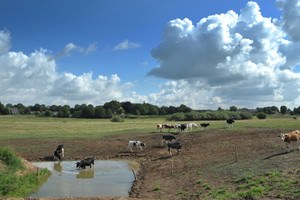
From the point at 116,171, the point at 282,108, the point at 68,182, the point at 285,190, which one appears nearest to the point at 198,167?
the point at 116,171

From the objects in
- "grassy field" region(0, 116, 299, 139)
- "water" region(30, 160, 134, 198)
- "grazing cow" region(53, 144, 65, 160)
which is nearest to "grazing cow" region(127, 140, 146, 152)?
"water" region(30, 160, 134, 198)

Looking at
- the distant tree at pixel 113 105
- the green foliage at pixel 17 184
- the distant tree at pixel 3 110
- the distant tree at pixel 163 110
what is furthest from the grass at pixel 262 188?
the distant tree at pixel 3 110

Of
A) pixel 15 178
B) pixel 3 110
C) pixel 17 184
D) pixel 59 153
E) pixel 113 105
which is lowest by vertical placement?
pixel 17 184

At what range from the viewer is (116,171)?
1283 inches

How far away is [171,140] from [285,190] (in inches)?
1124

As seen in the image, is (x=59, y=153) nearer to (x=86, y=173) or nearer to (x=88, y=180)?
(x=86, y=173)

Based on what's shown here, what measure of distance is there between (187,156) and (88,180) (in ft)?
35.2

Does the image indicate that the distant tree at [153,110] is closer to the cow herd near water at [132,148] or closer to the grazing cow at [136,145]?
the cow herd near water at [132,148]

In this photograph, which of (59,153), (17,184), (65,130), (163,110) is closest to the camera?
(17,184)

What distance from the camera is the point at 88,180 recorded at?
94.4ft

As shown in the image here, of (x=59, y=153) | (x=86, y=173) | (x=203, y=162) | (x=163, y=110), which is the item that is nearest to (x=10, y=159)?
(x=86, y=173)

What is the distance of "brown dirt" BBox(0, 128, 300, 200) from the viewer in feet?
76.7

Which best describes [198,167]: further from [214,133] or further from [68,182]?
[214,133]

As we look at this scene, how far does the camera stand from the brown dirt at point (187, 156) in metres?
23.4
